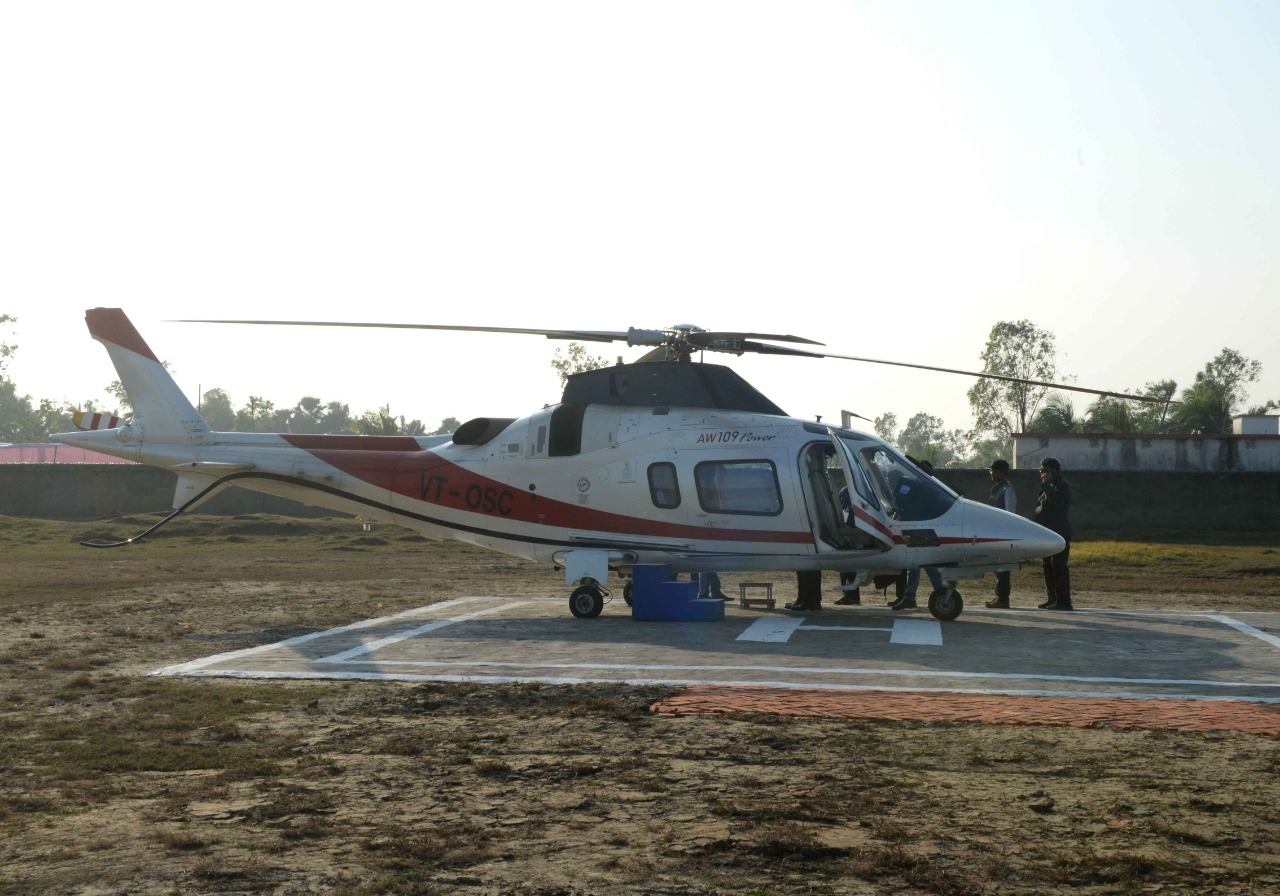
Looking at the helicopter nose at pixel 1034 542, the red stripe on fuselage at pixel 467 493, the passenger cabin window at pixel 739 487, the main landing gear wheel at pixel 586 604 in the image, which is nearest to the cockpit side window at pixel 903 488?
the helicopter nose at pixel 1034 542

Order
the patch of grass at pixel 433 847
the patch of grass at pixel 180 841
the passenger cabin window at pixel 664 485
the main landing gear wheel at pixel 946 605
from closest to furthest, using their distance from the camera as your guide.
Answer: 1. the patch of grass at pixel 433 847
2. the patch of grass at pixel 180 841
3. the main landing gear wheel at pixel 946 605
4. the passenger cabin window at pixel 664 485

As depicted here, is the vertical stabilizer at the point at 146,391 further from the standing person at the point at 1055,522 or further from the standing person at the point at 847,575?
the standing person at the point at 1055,522

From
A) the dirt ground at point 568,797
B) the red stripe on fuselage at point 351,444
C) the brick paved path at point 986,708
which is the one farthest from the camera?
the red stripe on fuselage at point 351,444

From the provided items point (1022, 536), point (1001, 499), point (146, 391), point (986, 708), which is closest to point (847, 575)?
point (1022, 536)

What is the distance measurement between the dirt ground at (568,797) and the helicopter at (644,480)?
595 cm

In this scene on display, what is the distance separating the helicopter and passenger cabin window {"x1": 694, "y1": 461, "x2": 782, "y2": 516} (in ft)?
0.06

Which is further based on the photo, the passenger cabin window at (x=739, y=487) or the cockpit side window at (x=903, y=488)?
the passenger cabin window at (x=739, y=487)

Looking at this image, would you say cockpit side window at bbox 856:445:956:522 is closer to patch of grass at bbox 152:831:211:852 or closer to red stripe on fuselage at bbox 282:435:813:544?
red stripe on fuselage at bbox 282:435:813:544

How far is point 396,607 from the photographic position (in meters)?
17.1

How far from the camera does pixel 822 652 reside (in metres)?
12.2

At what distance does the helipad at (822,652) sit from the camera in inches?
408

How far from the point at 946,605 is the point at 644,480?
4.18 meters

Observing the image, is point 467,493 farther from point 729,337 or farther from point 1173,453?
point 1173,453

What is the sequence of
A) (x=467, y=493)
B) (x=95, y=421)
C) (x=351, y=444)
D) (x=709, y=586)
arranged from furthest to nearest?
(x=95, y=421) < (x=351, y=444) < (x=467, y=493) < (x=709, y=586)
